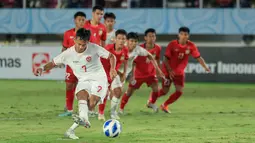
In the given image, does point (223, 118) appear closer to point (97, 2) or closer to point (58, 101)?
point (58, 101)

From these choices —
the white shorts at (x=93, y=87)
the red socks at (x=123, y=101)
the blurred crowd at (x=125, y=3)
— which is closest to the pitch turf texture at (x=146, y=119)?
the red socks at (x=123, y=101)

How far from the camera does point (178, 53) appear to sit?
58.7 ft

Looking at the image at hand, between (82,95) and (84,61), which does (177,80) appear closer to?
(84,61)

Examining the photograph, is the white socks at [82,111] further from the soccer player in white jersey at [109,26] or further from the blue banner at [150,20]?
the blue banner at [150,20]

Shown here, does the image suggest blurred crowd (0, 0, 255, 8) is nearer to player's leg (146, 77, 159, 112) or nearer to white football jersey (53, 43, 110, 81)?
player's leg (146, 77, 159, 112)

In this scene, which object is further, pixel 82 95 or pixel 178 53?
pixel 178 53

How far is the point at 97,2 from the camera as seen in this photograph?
33.0 meters

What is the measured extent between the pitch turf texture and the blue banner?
8385 millimetres

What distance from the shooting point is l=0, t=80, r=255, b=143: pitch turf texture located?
1239cm

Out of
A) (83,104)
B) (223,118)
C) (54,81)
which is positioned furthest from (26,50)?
(83,104)

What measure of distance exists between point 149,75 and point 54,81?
36.6ft

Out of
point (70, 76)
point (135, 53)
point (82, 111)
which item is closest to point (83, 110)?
point (82, 111)

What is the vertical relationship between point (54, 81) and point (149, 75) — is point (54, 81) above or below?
below

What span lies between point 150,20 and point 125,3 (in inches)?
52.5
